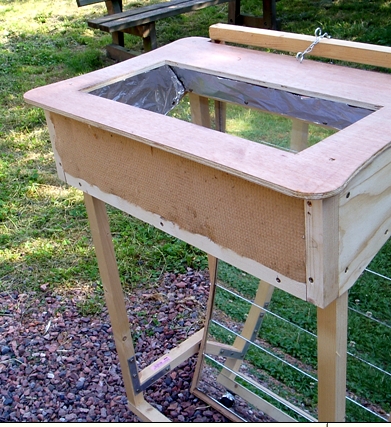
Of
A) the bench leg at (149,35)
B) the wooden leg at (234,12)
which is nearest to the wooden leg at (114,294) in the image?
the bench leg at (149,35)

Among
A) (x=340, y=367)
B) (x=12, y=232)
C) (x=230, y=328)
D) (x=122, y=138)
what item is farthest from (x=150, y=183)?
(x=12, y=232)

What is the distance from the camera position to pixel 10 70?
543 centimetres

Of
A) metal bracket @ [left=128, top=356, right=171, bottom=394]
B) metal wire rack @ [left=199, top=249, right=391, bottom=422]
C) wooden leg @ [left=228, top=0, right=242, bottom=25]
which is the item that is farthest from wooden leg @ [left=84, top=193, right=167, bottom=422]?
wooden leg @ [left=228, top=0, right=242, bottom=25]

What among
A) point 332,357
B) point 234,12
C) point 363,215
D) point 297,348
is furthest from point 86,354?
point 234,12

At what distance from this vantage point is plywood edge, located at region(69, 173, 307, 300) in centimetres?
108

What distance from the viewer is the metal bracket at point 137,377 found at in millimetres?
1956

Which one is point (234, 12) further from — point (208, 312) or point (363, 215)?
point (363, 215)

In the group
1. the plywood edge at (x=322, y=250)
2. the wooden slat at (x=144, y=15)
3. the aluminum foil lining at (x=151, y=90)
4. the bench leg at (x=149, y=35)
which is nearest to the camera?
the plywood edge at (x=322, y=250)

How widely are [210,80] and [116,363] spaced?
126 cm

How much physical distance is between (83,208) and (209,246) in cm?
221

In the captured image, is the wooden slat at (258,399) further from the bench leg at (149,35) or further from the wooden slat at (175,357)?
the bench leg at (149,35)

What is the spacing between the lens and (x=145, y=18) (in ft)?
→ 15.7

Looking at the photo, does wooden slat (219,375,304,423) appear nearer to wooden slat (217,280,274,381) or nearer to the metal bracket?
wooden slat (217,280,274,381)

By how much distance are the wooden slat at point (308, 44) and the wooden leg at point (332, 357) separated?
2.09ft
